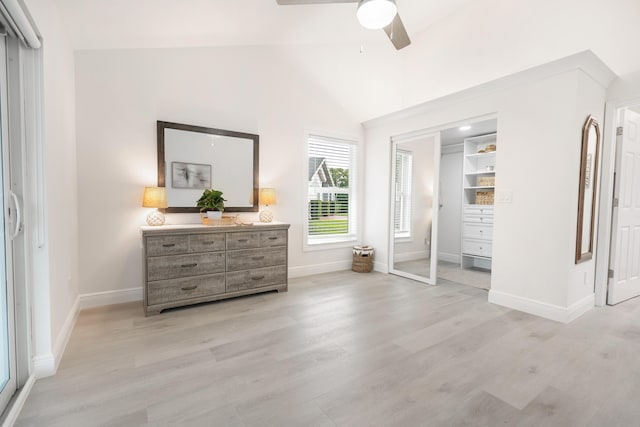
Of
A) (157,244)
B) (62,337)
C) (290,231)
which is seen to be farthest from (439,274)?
(62,337)

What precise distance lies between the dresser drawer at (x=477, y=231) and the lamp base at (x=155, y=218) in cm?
446

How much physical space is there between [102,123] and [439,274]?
4.70 meters

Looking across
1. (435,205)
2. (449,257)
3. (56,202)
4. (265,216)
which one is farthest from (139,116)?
(449,257)

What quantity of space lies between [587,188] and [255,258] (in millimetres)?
3508

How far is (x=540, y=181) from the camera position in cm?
279

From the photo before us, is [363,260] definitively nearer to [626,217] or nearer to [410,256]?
[410,256]

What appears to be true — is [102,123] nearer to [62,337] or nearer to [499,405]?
[62,337]

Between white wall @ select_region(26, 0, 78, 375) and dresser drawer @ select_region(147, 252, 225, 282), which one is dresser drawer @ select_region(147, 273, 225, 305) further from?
white wall @ select_region(26, 0, 78, 375)

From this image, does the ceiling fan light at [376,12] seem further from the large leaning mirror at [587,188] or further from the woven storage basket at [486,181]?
the woven storage basket at [486,181]

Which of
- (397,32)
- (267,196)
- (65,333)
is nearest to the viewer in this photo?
(65,333)

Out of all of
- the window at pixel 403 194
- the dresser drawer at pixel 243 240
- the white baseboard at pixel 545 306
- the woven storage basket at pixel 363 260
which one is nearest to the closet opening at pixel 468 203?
the window at pixel 403 194

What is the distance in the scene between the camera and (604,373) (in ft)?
6.12

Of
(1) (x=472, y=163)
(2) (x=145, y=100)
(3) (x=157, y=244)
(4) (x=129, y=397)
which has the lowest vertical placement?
(4) (x=129, y=397)

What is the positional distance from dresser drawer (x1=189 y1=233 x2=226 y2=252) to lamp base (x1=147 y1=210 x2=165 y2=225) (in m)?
→ 0.48
